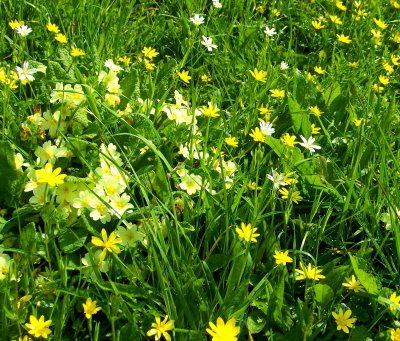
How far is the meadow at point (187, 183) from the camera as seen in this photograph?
174 centimetres

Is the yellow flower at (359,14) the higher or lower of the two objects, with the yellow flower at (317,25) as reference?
higher

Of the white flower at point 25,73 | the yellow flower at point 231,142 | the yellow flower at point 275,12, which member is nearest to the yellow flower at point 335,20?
the yellow flower at point 275,12

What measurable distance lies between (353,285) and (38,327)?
3.07 feet

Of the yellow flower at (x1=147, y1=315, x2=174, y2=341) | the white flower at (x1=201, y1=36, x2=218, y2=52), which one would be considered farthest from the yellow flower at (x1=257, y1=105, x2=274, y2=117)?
the yellow flower at (x1=147, y1=315, x2=174, y2=341)

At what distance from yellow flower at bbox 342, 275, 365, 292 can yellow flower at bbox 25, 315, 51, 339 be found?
0.88 meters

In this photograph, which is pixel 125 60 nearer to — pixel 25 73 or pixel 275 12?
pixel 25 73

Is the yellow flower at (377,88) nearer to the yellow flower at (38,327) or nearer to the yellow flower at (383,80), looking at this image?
the yellow flower at (383,80)

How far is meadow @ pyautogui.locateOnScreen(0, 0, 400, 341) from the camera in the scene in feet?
5.70

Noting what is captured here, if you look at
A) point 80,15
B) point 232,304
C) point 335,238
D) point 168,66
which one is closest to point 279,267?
point 232,304

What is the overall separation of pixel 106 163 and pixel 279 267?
0.66m

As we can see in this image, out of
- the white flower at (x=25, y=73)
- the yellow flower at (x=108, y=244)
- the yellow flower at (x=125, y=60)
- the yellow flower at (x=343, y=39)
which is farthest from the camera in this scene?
the yellow flower at (x=343, y=39)

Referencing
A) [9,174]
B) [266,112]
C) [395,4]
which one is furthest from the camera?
[395,4]

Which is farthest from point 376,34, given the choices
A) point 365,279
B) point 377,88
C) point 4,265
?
point 4,265

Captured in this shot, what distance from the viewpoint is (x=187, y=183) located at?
219 centimetres
